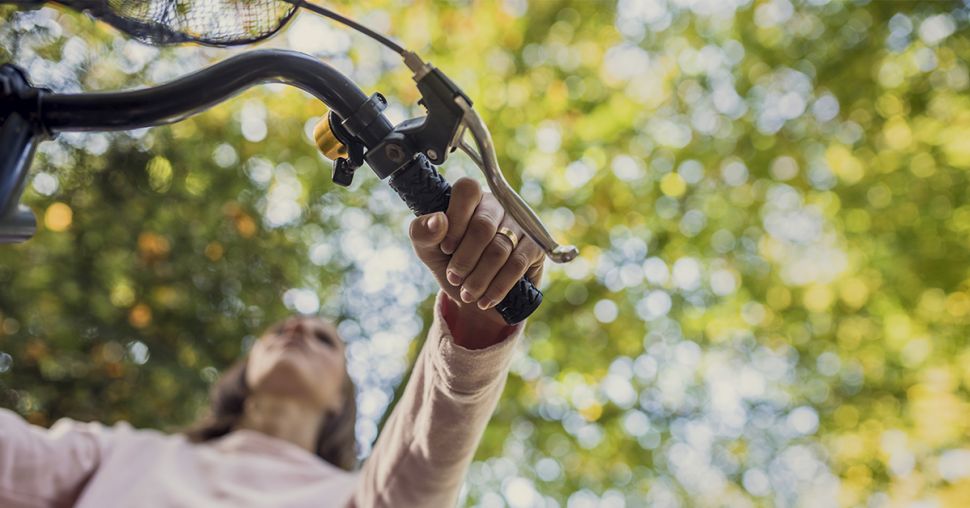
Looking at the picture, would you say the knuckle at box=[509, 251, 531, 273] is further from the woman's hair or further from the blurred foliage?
the blurred foliage

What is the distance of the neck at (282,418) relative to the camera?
129 inches

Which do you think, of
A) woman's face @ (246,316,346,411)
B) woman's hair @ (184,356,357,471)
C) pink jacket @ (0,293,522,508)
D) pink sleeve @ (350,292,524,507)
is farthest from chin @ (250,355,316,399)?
pink sleeve @ (350,292,524,507)

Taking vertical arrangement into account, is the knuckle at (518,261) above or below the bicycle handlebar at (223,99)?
below

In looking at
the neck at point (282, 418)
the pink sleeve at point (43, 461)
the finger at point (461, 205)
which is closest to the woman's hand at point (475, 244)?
the finger at point (461, 205)

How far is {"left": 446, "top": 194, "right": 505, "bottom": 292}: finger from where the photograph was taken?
112 centimetres

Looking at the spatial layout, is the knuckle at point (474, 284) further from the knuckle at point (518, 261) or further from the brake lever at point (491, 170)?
the brake lever at point (491, 170)

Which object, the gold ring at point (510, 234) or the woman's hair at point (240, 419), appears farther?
the woman's hair at point (240, 419)

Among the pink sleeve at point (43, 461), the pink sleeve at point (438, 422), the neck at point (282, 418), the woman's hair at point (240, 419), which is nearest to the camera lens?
the pink sleeve at point (438, 422)

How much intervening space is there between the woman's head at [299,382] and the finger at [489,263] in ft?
7.19

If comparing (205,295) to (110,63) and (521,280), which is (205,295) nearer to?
(110,63)

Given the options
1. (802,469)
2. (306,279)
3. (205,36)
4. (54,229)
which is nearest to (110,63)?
(54,229)

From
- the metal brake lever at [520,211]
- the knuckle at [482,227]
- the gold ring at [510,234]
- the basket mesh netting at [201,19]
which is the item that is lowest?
the gold ring at [510,234]

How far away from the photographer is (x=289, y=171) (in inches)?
223

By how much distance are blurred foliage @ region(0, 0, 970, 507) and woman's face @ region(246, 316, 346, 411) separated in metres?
1.53
